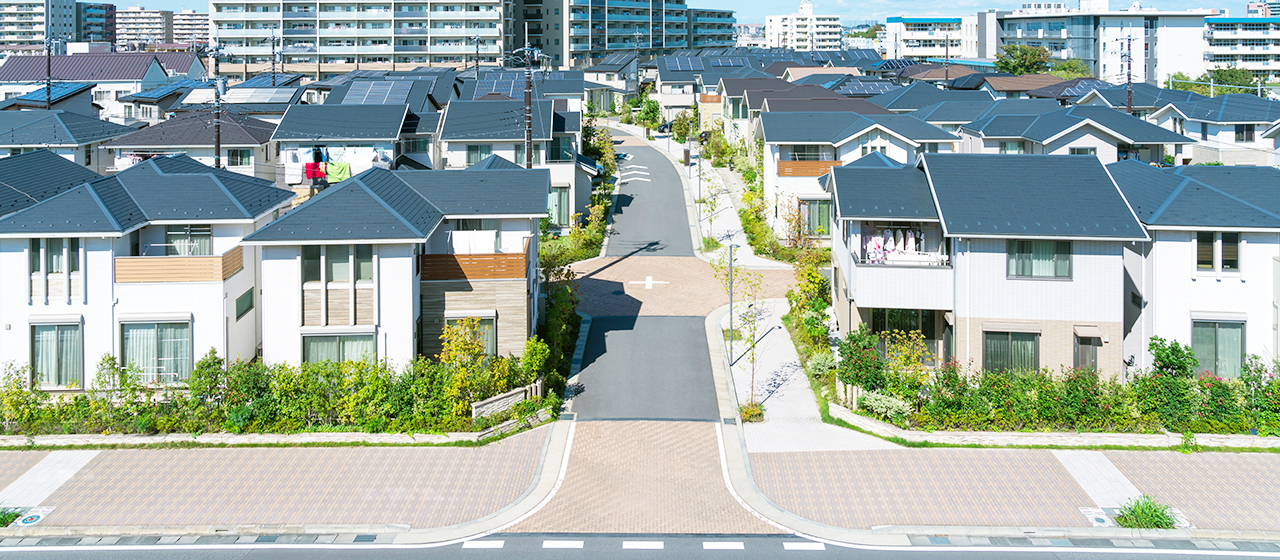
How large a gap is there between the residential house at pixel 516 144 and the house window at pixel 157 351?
23.0 m

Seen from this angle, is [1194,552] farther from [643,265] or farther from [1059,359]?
[643,265]

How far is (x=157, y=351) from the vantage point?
2253cm

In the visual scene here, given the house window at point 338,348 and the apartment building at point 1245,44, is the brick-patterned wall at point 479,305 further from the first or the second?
the apartment building at point 1245,44

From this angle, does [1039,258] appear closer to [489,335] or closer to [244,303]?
[489,335]

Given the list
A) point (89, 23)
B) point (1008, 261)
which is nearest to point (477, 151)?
point (1008, 261)

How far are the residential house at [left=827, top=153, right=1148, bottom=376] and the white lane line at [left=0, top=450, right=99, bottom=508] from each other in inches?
696

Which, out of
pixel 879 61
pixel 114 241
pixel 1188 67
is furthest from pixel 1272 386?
pixel 1188 67

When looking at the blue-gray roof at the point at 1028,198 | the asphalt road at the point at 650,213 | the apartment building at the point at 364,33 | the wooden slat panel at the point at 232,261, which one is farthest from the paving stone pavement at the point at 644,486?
the apartment building at the point at 364,33

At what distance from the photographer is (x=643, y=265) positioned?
3869 centimetres

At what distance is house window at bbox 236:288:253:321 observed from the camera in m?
23.8

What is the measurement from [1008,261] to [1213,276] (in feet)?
15.1

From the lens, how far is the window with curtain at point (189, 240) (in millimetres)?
24406

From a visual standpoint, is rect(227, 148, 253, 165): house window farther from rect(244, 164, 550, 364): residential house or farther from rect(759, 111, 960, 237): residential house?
rect(244, 164, 550, 364): residential house

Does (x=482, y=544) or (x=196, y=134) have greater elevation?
(x=196, y=134)
